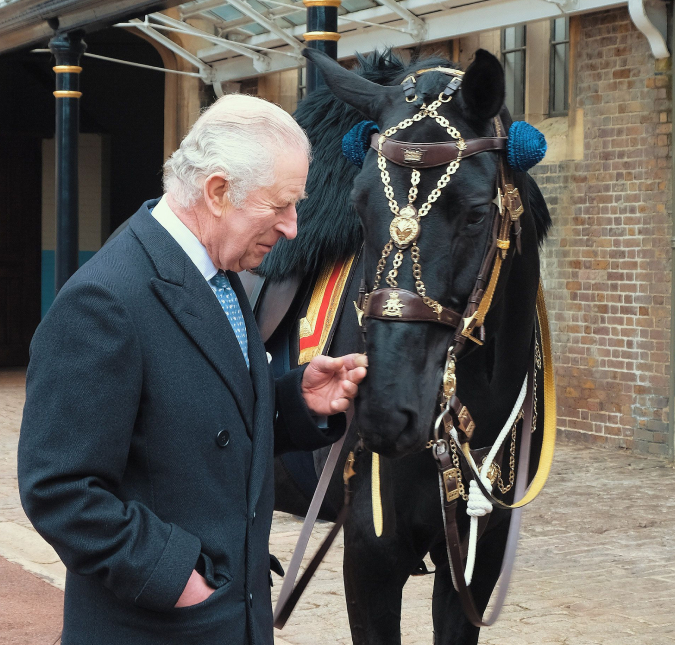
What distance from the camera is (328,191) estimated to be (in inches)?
139

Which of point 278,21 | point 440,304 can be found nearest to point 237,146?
point 440,304

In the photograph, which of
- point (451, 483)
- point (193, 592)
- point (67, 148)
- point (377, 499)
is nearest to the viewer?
point (193, 592)

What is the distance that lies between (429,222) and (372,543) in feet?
3.18

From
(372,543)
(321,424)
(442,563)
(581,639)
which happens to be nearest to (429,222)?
(321,424)

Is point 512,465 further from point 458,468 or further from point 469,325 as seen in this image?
point 469,325

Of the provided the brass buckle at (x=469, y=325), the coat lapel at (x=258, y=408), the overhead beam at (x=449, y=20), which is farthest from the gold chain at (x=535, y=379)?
the overhead beam at (x=449, y=20)

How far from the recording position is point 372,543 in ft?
9.95

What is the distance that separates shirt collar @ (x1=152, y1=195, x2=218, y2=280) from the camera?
2.11 metres

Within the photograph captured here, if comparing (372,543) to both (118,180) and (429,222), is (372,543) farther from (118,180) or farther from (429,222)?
(118,180)

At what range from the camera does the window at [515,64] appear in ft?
32.2

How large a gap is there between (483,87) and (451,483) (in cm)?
104

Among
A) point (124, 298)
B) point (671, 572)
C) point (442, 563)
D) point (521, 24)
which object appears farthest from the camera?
point (521, 24)

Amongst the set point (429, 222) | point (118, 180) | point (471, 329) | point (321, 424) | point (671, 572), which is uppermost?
point (118, 180)

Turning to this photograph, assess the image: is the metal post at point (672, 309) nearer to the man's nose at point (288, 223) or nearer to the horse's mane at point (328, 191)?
the horse's mane at point (328, 191)
